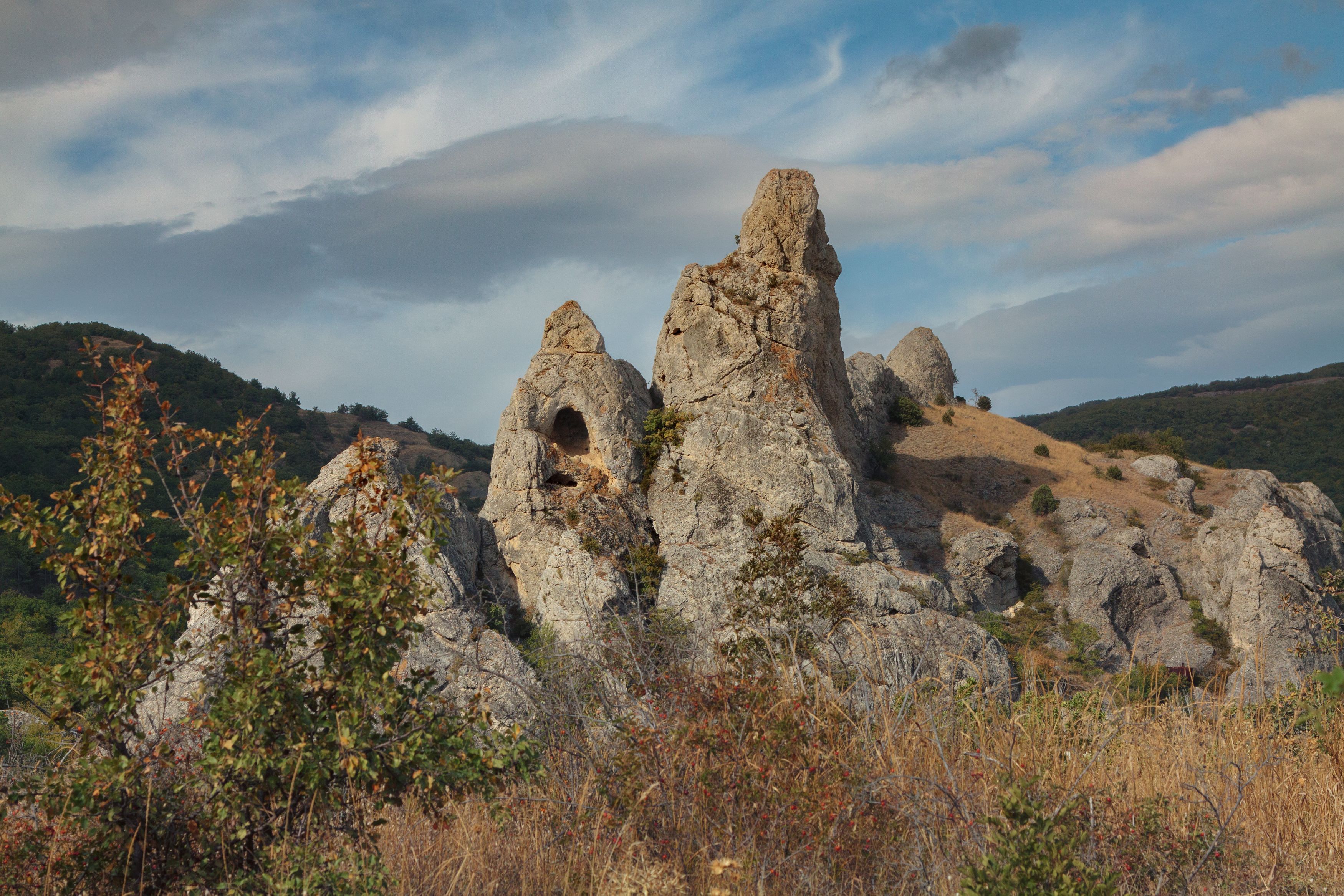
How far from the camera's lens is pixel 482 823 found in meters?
4.64

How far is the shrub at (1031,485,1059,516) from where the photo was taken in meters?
36.9

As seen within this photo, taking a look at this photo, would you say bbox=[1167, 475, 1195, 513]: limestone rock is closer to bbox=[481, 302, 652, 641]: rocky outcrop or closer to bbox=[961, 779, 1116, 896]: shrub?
bbox=[481, 302, 652, 641]: rocky outcrop

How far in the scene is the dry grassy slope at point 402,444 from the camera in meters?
56.3

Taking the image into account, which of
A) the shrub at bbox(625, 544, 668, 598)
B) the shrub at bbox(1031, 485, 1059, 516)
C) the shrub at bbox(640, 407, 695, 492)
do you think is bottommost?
the shrub at bbox(1031, 485, 1059, 516)

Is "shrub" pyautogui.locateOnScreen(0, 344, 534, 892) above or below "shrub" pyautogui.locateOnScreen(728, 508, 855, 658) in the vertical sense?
above

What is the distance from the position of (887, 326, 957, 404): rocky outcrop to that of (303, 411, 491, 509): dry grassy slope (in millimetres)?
23223

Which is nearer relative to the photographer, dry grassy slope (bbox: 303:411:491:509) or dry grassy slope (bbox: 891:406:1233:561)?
dry grassy slope (bbox: 891:406:1233:561)

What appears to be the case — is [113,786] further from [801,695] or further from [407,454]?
[407,454]

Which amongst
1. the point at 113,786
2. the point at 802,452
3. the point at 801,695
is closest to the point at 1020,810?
the point at 801,695

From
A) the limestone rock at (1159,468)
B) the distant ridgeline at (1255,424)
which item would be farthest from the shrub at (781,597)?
the distant ridgeline at (1255,424)

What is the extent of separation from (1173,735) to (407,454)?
212 ft

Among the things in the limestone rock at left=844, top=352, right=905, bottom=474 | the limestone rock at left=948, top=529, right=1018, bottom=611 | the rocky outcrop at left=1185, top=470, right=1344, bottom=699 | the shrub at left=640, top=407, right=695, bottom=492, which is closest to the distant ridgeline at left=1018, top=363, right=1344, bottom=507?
the limestone rock at left=844, top=352, right=905, bottom=474

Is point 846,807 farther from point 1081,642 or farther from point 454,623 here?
point 1081,642

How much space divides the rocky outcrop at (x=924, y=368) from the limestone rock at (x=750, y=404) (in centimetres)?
2201
